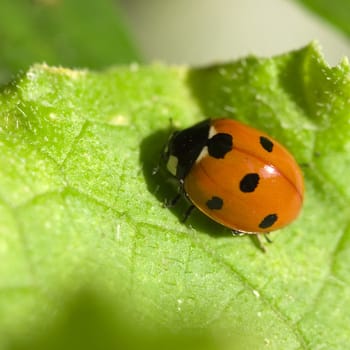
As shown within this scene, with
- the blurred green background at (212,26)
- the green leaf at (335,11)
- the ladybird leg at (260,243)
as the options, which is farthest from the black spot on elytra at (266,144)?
the blurred green background at (212,26)

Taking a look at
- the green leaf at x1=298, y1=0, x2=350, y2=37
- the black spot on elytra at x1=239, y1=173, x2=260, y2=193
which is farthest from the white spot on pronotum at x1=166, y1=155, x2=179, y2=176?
the green leaf at x1=298, y1=0, x2=350, y2=37

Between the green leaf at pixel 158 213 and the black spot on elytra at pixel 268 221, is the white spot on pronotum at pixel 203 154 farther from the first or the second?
the black spot on elytra at pixel 268 221

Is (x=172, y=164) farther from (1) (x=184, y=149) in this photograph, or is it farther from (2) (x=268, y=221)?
(2) (x=268, y=221)

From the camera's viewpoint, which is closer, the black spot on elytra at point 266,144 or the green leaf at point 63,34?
the black spot on elytra at point 266,144

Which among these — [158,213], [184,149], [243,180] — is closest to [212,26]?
[184,149]

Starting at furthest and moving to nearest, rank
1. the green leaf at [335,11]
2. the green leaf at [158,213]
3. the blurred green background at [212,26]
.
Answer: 1. the blurred green background at [212,26]
2. the green leaf at [335,11]
3. the green leaf at [158,213]

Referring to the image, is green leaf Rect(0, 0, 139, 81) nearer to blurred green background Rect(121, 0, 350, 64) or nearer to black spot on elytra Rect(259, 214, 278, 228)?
black spot on elytra Rect(259, 214, 278, 228)
